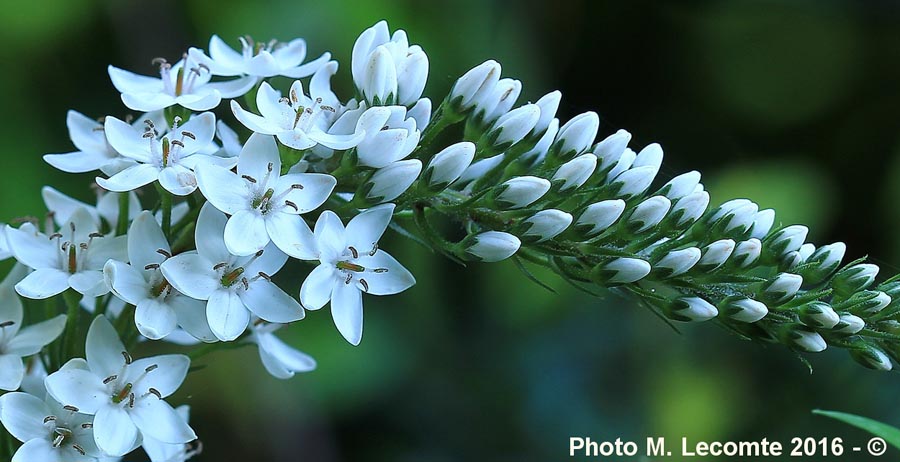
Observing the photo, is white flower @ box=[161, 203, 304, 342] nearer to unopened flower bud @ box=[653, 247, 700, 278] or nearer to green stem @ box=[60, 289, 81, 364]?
green stem @ box=[60, 289, 81, 364]

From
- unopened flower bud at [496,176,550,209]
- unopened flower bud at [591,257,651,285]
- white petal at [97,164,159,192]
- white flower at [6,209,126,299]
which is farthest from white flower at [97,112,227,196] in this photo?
unopened flower bud at [591,257,651,285]

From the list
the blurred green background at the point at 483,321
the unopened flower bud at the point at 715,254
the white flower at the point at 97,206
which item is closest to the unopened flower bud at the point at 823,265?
the unopened flower bud at the point at 715,254

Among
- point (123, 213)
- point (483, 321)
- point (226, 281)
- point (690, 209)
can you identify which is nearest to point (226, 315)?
point (226, 281)

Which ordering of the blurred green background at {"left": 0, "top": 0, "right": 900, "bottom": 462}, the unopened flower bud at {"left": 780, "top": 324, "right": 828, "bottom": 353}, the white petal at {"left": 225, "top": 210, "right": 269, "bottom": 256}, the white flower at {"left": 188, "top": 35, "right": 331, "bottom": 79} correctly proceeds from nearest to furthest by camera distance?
the white petal at {"left": 225, "top": 210, "right": 269, "bottom": 256} → the unopened flower bud at {"left": 780, "top": 324, "right": 828, "bottom": 353} → the white flower at {"left": 188, "top": 35, "right": 331, "bottom": 79} → the blurred green background at {"left": 0, "top": 0, "right": 900, "bottom": 462}

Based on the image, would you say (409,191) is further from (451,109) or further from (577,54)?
(577,54)

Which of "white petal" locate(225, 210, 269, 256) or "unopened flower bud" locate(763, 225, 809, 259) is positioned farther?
"unopened flower bud" locate(763, 225, 809, 259)

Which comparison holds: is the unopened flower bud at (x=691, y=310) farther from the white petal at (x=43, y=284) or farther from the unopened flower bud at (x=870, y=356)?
the white petal at (x=43, y=284)

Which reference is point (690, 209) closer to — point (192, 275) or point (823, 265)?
point (823, 265)
